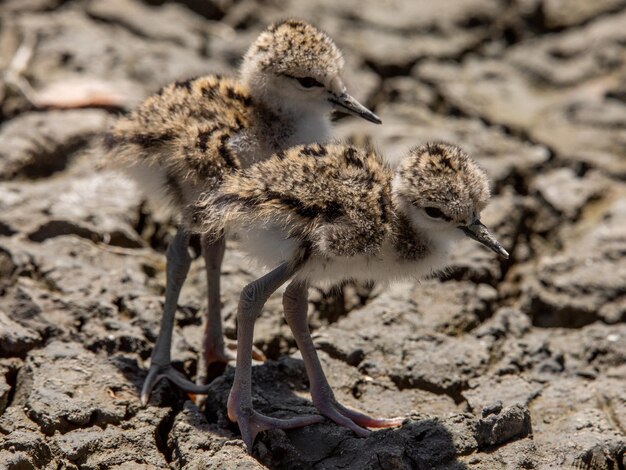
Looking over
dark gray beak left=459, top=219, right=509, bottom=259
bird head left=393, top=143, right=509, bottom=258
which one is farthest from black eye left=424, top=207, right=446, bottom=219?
dark gray beak left=459, top=219, right=509, bottom=259

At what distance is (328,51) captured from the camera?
4.86 meters

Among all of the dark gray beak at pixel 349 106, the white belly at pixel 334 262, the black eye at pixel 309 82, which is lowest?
the white belly at pixel 334 262

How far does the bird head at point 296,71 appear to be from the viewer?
4.77 m

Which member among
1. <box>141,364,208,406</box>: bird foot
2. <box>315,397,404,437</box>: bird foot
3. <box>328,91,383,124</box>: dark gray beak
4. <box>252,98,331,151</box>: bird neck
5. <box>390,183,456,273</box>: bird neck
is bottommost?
<box>141,364,208,406</box>: bird foot

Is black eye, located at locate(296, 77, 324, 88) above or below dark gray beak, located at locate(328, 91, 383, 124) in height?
above

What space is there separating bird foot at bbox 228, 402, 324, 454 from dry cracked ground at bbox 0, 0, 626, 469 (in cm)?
4

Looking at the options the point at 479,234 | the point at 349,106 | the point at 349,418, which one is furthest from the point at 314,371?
the point at 349,106

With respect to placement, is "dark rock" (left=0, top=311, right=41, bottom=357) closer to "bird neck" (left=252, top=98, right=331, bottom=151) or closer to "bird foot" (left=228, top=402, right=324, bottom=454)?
"bird foot" (left=228, top=402, right=324, bottom=454)

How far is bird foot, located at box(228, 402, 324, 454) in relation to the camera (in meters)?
4.20

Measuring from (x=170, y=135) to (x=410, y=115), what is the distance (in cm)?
297

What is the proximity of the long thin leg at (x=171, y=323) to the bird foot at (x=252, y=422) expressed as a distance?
0.42 meters

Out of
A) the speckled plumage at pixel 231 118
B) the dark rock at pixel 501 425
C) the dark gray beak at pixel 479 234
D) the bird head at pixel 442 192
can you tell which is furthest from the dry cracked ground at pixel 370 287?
the bird head at pixel 442 192

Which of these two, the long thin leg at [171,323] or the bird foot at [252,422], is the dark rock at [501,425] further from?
the long thin leg at [171,323]

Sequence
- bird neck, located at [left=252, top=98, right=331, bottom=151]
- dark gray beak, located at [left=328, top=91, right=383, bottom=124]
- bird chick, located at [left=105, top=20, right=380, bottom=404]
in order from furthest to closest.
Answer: dark gray beak, located at [left=328, top=91, right=383, bottom=124] → bird neck, located at [left=252, top=98, right=331, bottom=151] → bird chick, located at [left=105, top=20, right=380, bottom=404]
